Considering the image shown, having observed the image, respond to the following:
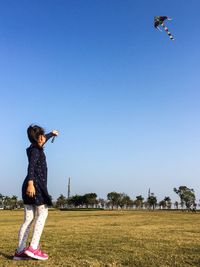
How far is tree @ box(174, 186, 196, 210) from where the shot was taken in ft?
483

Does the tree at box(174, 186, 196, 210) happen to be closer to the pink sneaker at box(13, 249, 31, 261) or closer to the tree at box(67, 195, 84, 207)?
the tree at box(67, 195, 84, 207)

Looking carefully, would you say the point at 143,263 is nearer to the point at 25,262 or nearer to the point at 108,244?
the point at 25,262

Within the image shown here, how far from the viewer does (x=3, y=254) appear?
8516mm

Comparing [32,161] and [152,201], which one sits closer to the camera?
[32,161]

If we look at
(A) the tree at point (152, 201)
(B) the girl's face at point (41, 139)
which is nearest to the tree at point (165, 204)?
(A) the tree at point (152, 201)

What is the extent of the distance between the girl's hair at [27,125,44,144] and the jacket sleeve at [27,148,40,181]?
0.75 ft

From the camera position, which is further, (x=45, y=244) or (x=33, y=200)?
(x=45, y=244)

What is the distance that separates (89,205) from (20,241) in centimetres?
17706

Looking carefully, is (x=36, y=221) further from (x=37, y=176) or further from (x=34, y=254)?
(x=37, y=176)

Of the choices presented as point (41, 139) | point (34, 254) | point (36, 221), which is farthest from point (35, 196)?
point (41, 139)

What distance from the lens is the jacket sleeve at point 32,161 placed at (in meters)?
7.94

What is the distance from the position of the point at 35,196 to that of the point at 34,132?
1352mm

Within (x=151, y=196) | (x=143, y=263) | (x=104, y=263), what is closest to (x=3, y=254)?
(x=104, y=263)

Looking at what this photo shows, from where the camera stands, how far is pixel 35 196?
26.0 ft
